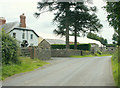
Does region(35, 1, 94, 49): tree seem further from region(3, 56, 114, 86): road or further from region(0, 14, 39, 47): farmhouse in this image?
region(3, 56, 114, 86): road

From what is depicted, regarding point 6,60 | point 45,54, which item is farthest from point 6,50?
point 45,54

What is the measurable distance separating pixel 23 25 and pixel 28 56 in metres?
24.0

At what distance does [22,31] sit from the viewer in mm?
44562

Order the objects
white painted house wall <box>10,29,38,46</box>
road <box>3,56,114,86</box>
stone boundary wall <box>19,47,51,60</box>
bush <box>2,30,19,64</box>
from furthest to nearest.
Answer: white painted house wall <box>10,29,38,46</box>
stone boundary wall <box>19,47,51,60</box>
bush <box>2,30,19,64</box>
road <box>3,56,114,86</box>

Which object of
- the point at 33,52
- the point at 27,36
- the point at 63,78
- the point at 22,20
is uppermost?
the point at 22,20

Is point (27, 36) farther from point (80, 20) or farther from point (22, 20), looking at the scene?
point (80, 20)

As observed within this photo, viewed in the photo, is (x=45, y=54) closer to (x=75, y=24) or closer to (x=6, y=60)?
(x=6, y=60)

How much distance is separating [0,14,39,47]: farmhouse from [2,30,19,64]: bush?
2685 centimetres

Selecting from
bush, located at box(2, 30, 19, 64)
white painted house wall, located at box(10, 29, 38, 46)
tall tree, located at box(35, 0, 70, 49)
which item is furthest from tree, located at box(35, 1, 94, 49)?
bush, located at box(2, 30, 19, 64)

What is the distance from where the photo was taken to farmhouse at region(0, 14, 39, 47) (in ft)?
138

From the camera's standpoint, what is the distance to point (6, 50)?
12.7 m

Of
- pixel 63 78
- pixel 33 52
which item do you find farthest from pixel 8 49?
pixel 33 52

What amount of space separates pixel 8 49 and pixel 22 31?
32197 mm

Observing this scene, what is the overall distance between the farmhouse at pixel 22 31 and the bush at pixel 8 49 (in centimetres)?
2685
